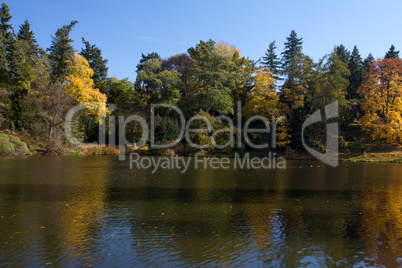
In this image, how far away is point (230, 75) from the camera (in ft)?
173

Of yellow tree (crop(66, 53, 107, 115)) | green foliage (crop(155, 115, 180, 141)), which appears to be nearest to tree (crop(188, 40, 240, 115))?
green foliage (crop(155, 115, 180, 141))

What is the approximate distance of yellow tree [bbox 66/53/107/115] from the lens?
4897cm

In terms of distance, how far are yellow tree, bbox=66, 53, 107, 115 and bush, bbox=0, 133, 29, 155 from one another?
10.7m

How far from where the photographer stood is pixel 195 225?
35.7ft

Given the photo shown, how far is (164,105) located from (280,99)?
776 inches

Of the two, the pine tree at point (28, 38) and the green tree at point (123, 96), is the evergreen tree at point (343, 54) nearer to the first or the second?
the green tree at point (123, 96)

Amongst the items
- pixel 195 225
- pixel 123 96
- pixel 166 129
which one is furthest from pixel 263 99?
pixel 195 225

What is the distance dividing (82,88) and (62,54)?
10137mm

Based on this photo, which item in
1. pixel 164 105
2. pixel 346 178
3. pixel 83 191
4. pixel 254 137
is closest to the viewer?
pixel 83 191

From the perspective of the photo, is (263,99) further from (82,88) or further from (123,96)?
(82,88)

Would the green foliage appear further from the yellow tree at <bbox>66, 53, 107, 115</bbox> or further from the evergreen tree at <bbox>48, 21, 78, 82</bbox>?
the evergreen tree at <bbox>48, 21, 78, 82</bbox>

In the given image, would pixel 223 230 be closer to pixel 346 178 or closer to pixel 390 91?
pixel 346 178

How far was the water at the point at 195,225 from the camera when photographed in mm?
8070

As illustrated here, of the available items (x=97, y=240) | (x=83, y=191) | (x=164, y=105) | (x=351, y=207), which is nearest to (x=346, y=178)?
(x=351, y=207)
